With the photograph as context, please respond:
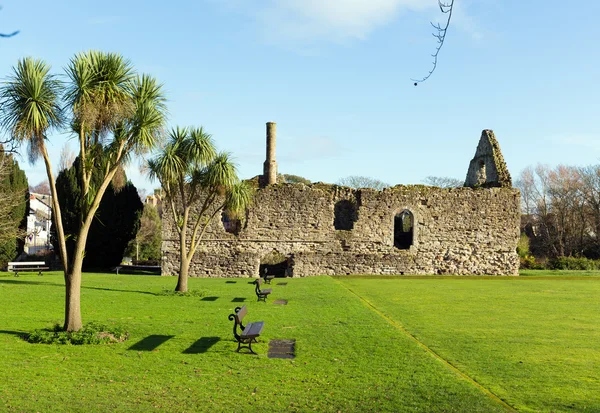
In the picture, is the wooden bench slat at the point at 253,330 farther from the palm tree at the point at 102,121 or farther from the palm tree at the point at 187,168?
the palm tree at the point at 187,168

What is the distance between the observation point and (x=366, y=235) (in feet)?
95.9

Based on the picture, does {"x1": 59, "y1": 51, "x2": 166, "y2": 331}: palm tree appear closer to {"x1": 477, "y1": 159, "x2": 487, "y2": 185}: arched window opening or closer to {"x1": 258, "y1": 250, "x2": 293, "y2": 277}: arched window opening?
{"x1": 258, "y1": 250, "x2": 293, "y2": 277}: arched window opening

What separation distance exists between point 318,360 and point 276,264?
70.5ft

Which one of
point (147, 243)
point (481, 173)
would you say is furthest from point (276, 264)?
point (147, 243)

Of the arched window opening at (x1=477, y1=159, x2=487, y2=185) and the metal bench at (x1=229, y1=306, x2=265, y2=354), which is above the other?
the arched window opening at (x1=477, y1=159, x2=487, y2=185)

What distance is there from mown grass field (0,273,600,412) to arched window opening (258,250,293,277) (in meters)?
13.1

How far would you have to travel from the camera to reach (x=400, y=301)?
54.7 ft

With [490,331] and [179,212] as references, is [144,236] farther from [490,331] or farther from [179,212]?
[490,331]

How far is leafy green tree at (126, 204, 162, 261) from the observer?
4312 cm

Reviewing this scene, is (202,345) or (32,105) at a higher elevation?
(32,105)

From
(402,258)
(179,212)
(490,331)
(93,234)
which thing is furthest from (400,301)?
(93,234)

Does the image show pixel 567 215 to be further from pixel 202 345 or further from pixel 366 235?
pixel 202 345

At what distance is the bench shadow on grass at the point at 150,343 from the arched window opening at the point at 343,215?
2041cm

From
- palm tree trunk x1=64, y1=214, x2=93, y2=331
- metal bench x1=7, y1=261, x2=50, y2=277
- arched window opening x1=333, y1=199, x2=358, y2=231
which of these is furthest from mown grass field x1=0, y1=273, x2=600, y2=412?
arched window opening x1=333, y1=199, x2=358, y2=231
